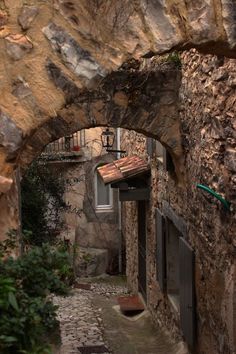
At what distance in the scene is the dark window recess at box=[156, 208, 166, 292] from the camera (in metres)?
7.41

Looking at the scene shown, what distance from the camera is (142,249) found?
32.5 feet

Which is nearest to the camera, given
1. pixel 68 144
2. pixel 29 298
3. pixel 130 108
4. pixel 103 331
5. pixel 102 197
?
pixel 29 298

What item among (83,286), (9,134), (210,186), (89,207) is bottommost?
(83,286)

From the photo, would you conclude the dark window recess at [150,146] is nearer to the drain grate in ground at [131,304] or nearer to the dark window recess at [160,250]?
the dark window recess at [160,250]

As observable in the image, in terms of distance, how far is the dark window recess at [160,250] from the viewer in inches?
292

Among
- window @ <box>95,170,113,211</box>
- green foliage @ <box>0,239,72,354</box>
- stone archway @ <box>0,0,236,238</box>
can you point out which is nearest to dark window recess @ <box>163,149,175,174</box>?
stone archway @ <box>0,0,236,238</box>

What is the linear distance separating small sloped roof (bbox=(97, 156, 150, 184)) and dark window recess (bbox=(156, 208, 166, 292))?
72 cm

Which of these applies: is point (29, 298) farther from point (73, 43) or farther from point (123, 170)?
point (123, 170)

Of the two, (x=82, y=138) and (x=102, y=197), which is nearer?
(x=82, y=138)

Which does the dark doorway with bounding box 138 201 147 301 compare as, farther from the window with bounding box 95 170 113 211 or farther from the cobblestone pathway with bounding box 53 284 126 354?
the window with bounding box 95 170 113 211

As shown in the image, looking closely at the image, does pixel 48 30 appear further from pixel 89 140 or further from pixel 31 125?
pixel 89 140

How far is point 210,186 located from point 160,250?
8.74 ft

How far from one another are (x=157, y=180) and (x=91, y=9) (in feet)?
18.7

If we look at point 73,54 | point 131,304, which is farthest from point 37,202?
point 73,54
